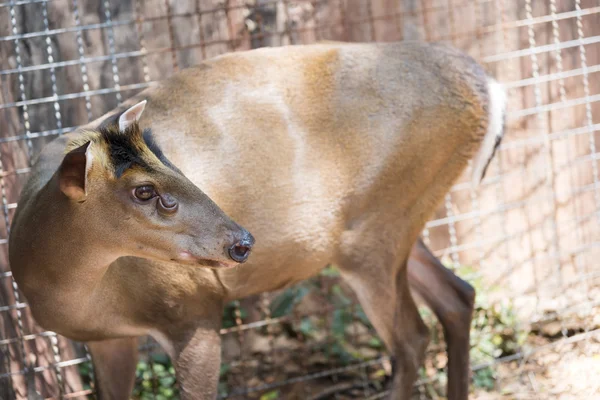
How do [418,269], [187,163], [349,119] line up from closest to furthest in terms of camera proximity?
[187,163], [349,119], [418,269]

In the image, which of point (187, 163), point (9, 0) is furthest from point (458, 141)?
point (9, 0)

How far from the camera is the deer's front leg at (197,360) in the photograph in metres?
3.70

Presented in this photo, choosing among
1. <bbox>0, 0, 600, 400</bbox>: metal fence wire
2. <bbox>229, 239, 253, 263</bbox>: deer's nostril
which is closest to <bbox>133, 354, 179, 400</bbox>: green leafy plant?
<bbox>0, 0, 600, 400</bbox>: metal fence wire

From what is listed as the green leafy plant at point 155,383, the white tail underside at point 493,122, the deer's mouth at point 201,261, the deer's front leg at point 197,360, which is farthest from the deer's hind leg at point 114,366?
the white tail underside at point 493,122

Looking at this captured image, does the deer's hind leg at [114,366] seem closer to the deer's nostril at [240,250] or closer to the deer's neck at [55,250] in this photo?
the deer's neck at [55,250]

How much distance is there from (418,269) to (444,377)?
2.75 feet

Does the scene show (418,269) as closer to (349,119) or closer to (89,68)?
(349,119)

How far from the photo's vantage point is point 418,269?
4.77 meters

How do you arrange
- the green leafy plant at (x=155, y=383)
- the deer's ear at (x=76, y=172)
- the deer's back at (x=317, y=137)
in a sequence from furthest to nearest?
the green leafy plant at (x=155, y=383) → the deer's back at (x=317, y=137) → the deer's ear at (x=76, y=172)

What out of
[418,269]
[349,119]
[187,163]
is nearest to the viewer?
[187,163]

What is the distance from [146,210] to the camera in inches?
124

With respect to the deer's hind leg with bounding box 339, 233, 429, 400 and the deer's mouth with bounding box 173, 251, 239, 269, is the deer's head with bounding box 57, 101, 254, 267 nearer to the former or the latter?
the deer's mouth with bounding box 173, 251, 239, 269

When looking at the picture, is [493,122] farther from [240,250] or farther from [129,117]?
[129,117]

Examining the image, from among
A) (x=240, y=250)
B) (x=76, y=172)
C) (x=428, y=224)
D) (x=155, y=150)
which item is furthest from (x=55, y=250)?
(x=428, y=224)
